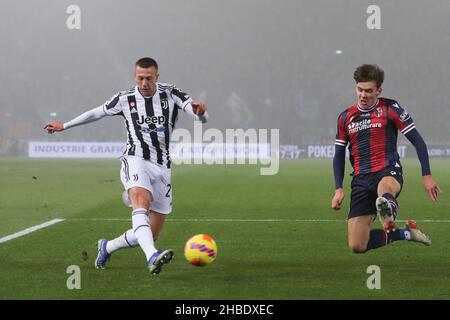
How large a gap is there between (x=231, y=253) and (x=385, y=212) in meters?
2.43

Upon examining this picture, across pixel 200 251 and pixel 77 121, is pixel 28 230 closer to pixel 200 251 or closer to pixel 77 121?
pixel 77 121

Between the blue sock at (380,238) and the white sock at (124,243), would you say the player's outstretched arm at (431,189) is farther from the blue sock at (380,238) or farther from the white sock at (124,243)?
the white sock at (124,243)

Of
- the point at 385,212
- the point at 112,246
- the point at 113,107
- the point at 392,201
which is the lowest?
the point at 112,246

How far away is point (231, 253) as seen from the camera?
10.0 m

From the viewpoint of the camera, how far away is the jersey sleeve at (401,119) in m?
8.95

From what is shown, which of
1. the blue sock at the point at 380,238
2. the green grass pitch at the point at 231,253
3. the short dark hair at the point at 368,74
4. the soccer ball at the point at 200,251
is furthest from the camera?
the blue sock at the point at 380,238

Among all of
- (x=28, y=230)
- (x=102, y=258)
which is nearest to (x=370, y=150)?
(x=102, y=258)

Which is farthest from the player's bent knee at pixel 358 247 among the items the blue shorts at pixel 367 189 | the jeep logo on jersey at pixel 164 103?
the jeep logo on jersey at pixel 164 103

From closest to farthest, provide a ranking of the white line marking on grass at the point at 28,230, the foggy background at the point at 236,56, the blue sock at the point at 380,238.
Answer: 1. the blue sock at the point at 380,238
2. the white line marking on grass at the point at 28,230
3. the foggy background at the point at 236,56

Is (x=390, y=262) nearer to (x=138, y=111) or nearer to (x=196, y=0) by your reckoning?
(x=138, y=111)

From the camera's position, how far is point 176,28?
80.1 metres

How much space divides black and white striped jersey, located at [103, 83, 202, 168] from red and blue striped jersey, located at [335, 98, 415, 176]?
182cm

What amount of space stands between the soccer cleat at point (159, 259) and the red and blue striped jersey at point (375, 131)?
8.71 feet
